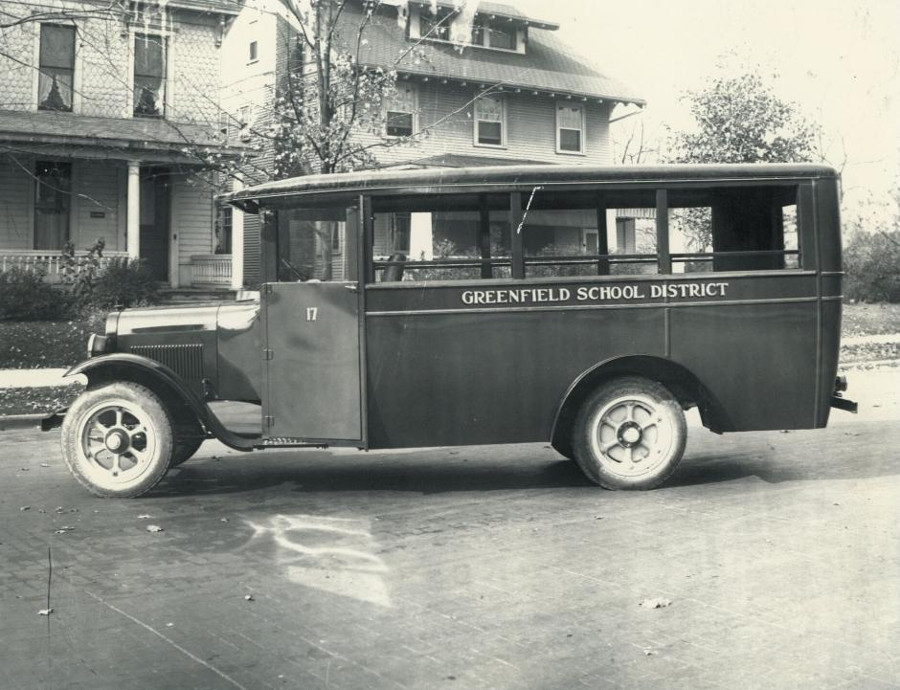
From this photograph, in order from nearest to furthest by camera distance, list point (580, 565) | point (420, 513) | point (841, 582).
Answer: point (841, 582), point (580, 565), point (420, 513)

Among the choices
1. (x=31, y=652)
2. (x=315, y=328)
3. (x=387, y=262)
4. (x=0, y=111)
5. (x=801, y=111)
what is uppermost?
(x=801, y=111)

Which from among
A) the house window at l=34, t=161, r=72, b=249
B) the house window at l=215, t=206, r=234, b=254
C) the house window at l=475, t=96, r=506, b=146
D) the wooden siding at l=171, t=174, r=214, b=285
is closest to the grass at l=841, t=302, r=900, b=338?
the house window at l=475, t=96, r=506, b=146

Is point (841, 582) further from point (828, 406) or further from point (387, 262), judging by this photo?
point (387, 262)

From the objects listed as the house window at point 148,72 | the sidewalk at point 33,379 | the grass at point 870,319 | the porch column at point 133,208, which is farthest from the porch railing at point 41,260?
the grass at point 870,319

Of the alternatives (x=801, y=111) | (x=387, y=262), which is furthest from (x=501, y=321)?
(x=801, y=111)

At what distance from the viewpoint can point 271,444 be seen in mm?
7344

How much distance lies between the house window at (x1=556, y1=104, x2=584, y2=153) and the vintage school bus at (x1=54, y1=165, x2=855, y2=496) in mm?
23948

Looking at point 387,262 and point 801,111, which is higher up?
point 801,111

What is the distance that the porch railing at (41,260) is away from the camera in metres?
20.6

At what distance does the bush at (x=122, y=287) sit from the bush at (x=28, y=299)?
2.13ft

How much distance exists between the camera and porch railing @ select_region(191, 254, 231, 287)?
78.1 ft

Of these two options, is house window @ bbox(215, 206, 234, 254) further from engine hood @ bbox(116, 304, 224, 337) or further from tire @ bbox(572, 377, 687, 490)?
tire @ bbox(572, 377, 687, 490)

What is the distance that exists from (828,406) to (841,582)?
9.10 feet

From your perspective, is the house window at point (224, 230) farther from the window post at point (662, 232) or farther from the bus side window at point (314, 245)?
the window post at point (662, 232)
